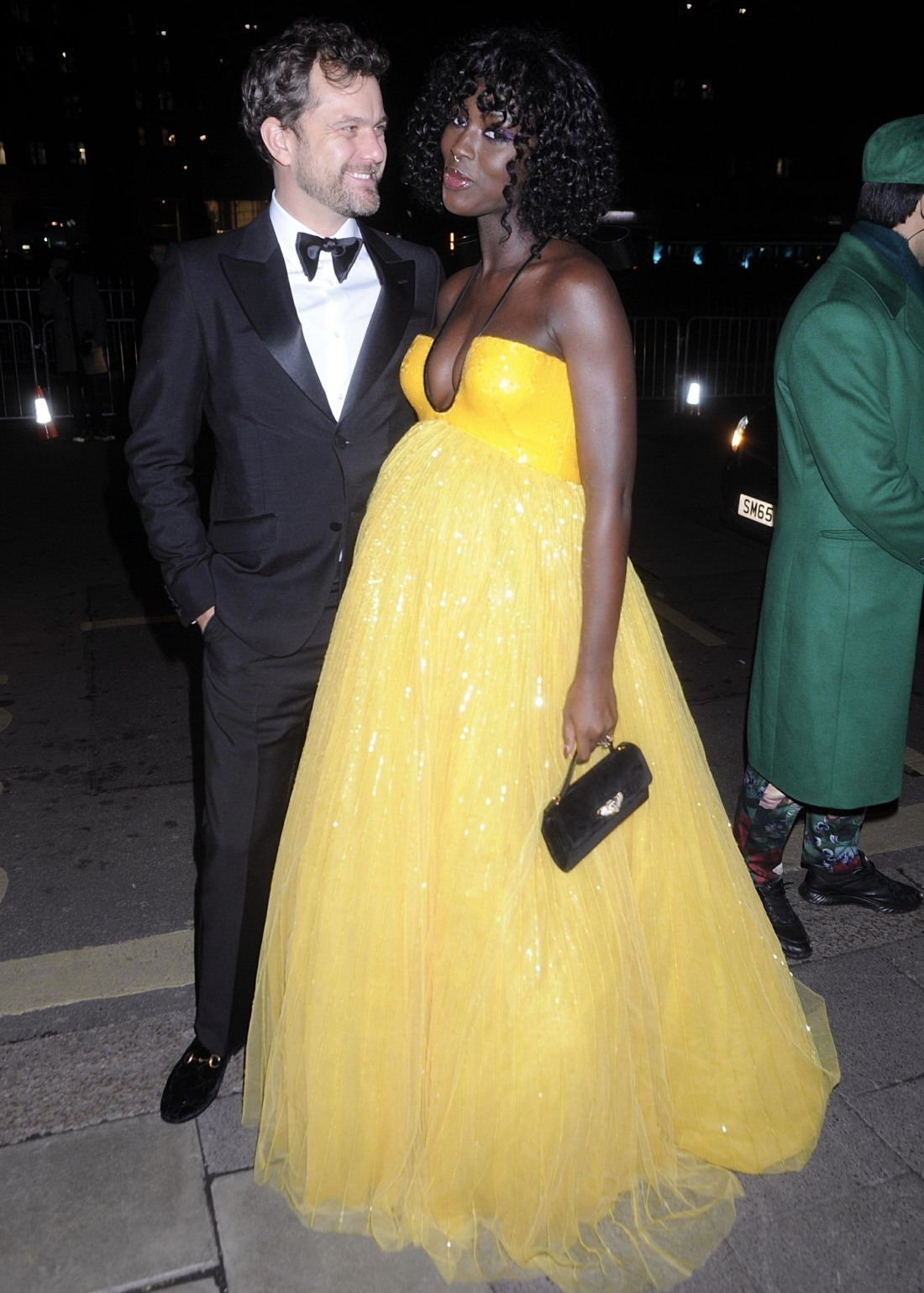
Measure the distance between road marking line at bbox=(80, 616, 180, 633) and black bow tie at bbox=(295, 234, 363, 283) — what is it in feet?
13.6

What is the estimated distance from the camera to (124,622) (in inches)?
253

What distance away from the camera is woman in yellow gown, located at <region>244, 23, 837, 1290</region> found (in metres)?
2.09

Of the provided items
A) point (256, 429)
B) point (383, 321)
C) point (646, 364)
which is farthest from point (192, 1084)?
point (646, 364)

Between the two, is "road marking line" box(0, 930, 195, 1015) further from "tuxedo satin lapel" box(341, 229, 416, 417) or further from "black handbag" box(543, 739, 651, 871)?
"tuxedo satin lapel" box(341, 229, 416, 417)

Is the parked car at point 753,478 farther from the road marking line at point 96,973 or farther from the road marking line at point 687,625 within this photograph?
the road marking line at point 96,973

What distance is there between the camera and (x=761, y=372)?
17.1 metres

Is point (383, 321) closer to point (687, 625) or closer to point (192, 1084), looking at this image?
point (192, 1084)

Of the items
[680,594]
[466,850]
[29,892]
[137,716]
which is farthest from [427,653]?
[680,594]

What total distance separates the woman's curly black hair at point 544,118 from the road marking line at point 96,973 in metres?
2.29

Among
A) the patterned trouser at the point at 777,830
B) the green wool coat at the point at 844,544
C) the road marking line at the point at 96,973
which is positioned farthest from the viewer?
the patterned trouser at the point at 777,830

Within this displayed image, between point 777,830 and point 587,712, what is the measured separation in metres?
1.41

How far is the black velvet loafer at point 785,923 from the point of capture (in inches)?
126

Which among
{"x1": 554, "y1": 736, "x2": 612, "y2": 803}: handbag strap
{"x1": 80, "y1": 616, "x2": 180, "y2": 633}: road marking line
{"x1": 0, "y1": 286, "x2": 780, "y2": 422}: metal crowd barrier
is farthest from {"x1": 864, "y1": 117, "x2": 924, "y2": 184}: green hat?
{"x1": 0, "y1": 286, "x2": 780, "y2": 422}: metal crowd barrier

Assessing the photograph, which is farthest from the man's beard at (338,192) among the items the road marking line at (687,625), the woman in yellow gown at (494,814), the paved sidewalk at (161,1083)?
the road marking line at (687,625)
